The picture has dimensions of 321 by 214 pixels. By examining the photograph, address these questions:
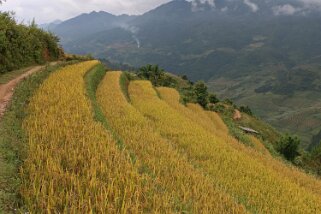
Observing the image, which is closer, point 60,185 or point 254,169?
point 60,185

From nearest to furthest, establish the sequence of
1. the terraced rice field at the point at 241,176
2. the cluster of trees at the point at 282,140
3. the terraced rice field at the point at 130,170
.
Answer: the terraced rice field at the point at 130,170
the terraced rice field at the point at 241,176
the cluster of trees at the point at 282,140

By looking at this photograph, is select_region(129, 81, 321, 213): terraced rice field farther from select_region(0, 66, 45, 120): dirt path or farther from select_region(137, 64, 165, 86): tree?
select_region(137, 64, 165, 86): tree

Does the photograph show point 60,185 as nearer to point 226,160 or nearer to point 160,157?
point 160,157

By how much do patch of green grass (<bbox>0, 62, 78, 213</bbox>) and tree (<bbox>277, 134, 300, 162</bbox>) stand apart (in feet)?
109

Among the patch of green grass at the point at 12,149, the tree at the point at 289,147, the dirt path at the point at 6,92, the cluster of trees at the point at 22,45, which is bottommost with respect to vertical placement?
the tree at the point at 289,147

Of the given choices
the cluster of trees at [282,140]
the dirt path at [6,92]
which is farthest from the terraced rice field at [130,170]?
the cluster of trees at [282,140]

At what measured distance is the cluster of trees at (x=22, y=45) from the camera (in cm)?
2548

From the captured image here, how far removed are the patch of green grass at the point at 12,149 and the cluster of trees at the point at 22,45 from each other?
30.4ft

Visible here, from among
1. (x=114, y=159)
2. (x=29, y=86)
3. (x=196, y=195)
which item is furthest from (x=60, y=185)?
(x=29, y=86)

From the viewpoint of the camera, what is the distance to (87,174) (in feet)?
27.9

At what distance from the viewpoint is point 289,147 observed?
143 feet

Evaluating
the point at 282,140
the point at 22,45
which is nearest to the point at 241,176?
the point at 22,45

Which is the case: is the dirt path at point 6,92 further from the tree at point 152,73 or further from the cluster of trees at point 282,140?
the tree at point 152,73

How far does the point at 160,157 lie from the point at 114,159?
3713 mm
